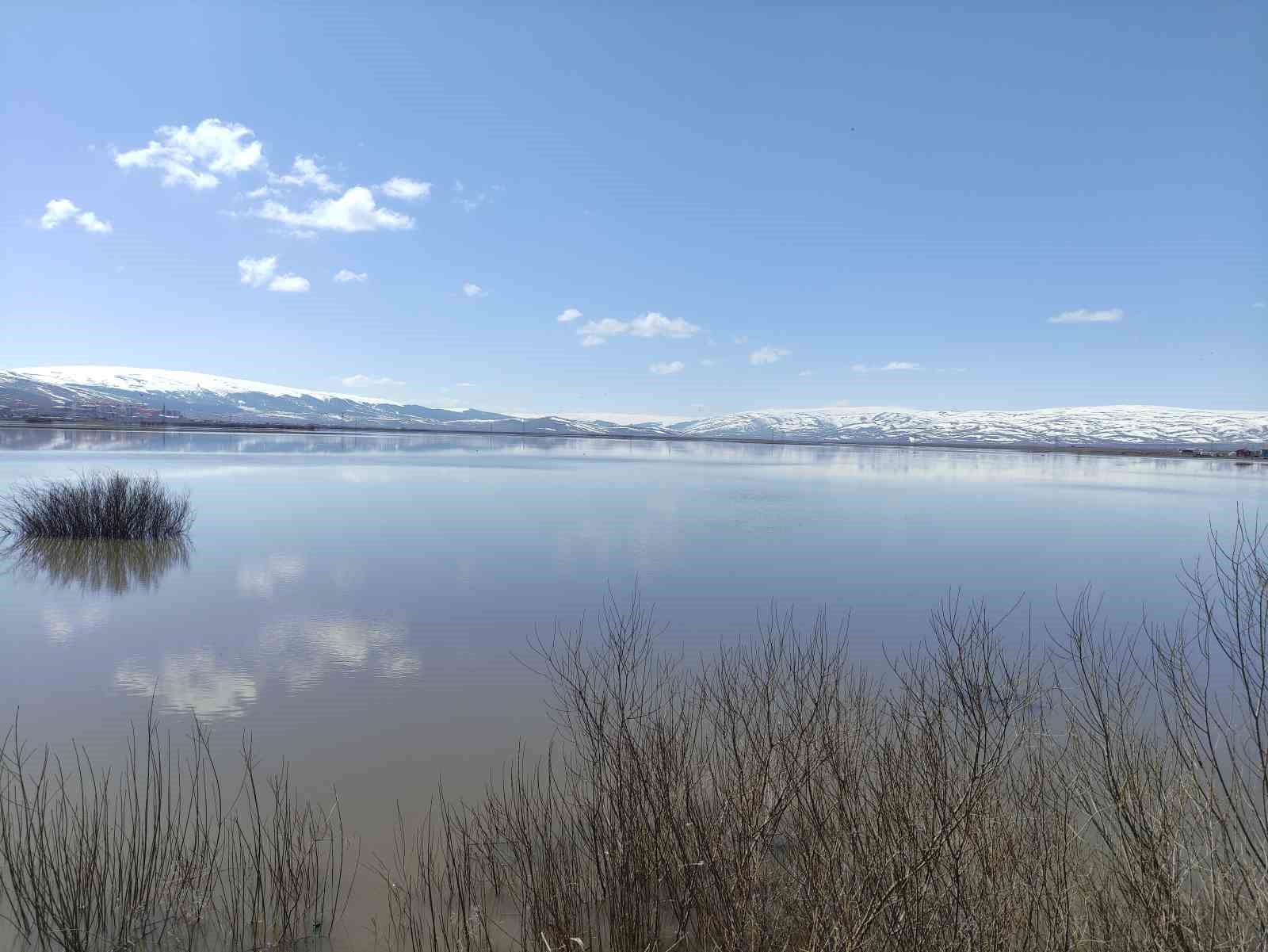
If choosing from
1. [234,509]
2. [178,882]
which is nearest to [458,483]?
[234,509]

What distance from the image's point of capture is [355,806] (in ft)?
20.2

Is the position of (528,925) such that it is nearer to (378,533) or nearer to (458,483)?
(378,533)

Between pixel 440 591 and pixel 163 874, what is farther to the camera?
pixel 440 591

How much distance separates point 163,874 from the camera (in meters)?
4.43

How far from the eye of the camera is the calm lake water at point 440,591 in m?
7.84

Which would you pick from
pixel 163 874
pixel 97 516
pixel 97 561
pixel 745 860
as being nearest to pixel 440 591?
pixel 97 561

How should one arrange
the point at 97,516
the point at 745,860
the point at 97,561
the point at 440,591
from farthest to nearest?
the point at 97,516
the point at 97,561
the point at 440,591
the point at 745,860

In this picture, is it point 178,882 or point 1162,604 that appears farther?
point 1162,604

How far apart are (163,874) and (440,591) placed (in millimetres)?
9437

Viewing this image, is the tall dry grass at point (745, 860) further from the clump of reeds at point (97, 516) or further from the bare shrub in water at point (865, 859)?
the clump of reeds at point (97, 516)

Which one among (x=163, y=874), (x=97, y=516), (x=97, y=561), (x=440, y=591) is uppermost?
(x=97, y=516)

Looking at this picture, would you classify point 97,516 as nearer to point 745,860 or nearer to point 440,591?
point 440,591

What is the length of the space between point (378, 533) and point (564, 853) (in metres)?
16.7

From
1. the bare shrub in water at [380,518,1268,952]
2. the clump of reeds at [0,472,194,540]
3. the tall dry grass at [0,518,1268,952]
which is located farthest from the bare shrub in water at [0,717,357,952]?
the clump of reeds at [0,472,194,540]
